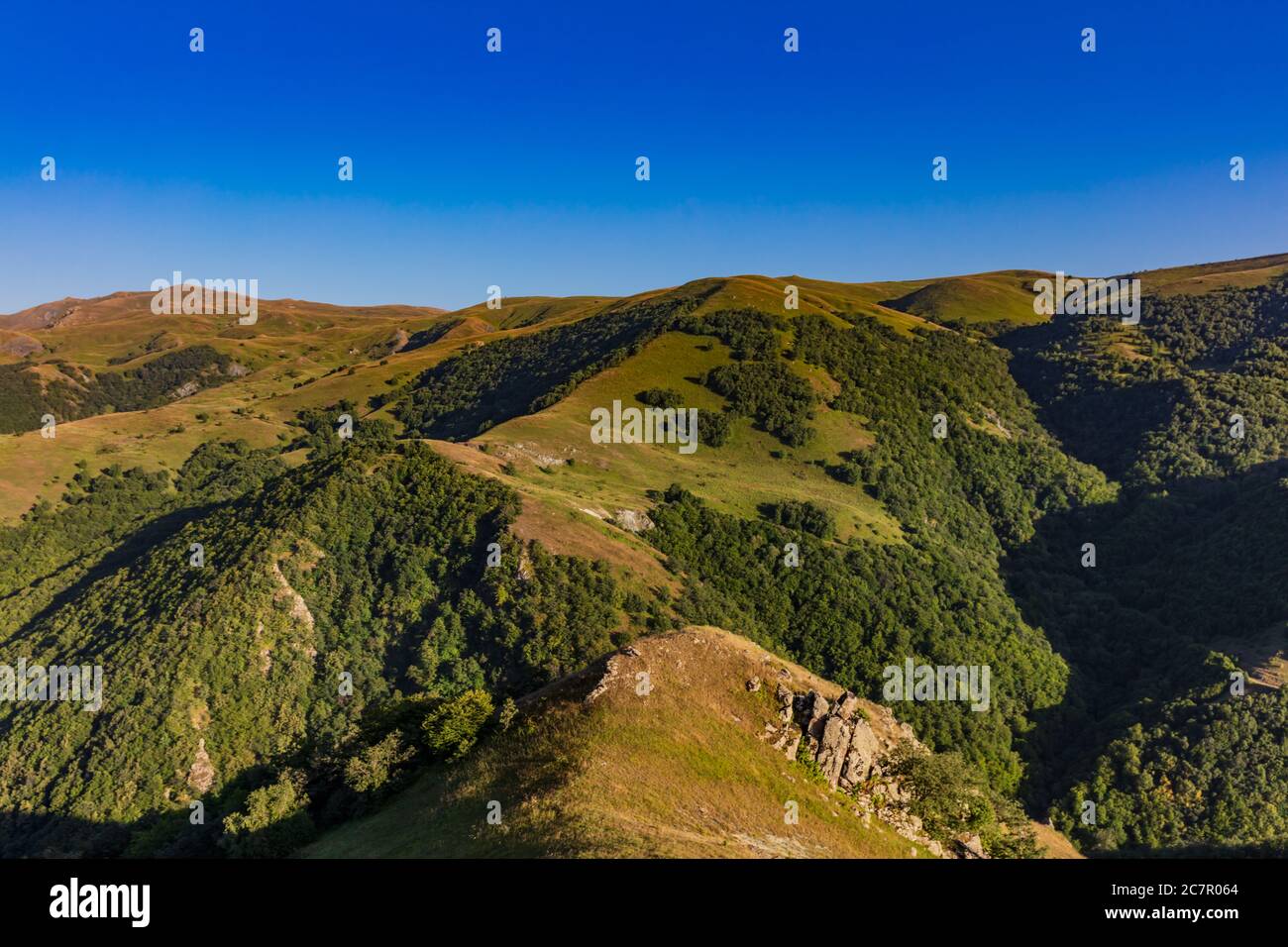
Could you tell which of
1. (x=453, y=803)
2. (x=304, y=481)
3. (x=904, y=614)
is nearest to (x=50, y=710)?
(x=304, y=481)

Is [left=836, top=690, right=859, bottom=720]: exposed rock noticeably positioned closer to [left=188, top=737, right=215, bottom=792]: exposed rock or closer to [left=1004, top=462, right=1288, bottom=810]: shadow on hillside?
[left=1004, top=462, right=1288, bottom=810]: shadow on hillside

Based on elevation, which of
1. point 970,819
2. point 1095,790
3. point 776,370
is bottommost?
A: point 1095,790

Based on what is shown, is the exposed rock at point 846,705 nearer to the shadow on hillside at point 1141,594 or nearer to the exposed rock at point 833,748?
the exposed rock at point 833,748

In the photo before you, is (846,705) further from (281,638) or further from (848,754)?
(281,638)

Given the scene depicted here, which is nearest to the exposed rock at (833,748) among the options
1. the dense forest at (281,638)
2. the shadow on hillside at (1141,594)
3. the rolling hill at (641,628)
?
the rolling hill at (641,628)
